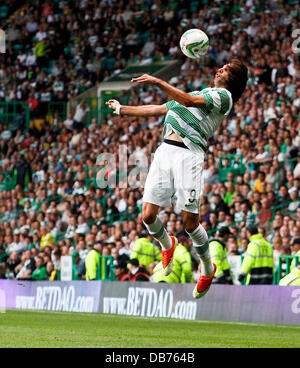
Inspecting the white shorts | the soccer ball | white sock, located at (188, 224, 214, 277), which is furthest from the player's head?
white sock, located at (188, 224, 214, 277)

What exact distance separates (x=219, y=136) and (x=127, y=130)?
4.77 m

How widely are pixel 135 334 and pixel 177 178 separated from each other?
3151 millimetres

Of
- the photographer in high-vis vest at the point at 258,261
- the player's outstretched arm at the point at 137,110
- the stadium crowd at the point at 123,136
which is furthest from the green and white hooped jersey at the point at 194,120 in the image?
the stadium crowd at the point at 123,136

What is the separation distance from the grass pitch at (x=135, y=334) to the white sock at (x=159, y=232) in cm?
124

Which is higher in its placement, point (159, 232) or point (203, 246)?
point (159, 232)

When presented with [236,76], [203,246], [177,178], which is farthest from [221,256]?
[236,76]

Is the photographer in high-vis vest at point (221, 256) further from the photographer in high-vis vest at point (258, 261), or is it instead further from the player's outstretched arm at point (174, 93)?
the player's outstretched arm at point (174, 93)

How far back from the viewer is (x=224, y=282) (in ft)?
59.5

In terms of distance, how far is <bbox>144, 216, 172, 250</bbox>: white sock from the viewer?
1096cm

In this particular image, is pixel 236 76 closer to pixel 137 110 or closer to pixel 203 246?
pixel 137 110

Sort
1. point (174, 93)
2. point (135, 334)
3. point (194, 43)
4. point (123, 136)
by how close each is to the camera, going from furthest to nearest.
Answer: point (123, 136), point (135, 334), point (194, 43), point (174, 93)

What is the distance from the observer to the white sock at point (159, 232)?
11.0 meters

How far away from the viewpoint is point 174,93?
1005 cm

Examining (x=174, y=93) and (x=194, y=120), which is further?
(x=194, y=120)
